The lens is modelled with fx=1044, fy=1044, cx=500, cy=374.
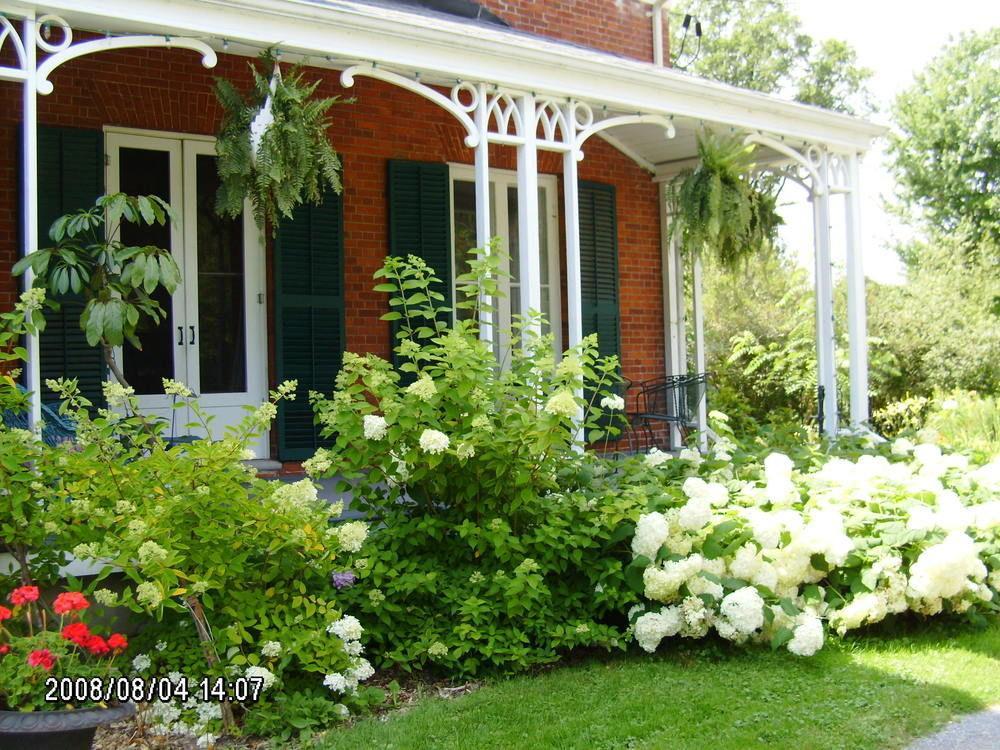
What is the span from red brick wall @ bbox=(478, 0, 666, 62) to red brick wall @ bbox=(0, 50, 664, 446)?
1329 millimetres

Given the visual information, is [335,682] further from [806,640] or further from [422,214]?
[422,214]

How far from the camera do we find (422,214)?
25.6 ft

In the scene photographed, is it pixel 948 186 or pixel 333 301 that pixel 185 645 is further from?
pixel 948 186

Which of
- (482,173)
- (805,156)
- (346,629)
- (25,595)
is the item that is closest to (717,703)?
(346,629)

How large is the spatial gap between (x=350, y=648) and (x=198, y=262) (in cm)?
372

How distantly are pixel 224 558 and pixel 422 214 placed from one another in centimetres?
441

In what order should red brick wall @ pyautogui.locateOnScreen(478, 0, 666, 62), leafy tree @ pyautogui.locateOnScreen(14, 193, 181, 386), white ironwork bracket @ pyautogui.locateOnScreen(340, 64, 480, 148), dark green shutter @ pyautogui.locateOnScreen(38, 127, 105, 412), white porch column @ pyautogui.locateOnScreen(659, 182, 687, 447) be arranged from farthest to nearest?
white porch column @ pyautogui.locateOnScreen(659, 182, 687, 447) < red brick wall @ pyautogui.locateOnScreen(478, 0, 666, 62) < dark green shutter @ pyautogui.locateOnScreen(38, 127, 105, 412) < white ironwork bracket @ pyautogui.locateOnScreen(340, 64, 480, 148) < leafy tree @ pyautogui.locateOnScreen(14, 193, 181, 386)

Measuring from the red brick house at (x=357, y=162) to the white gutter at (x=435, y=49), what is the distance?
1 centimetres

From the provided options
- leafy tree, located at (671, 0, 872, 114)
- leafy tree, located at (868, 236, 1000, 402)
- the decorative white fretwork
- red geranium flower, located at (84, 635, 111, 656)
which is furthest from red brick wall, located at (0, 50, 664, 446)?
leafy tree, located at (671, 0, 872, 114)

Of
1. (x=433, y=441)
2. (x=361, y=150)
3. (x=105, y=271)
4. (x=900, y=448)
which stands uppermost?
(x=361, y=150)

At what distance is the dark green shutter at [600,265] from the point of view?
8977 millimetres

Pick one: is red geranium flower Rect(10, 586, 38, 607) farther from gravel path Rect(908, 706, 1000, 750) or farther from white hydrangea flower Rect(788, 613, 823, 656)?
gravel path Rect(908, 706, 1000, 750)

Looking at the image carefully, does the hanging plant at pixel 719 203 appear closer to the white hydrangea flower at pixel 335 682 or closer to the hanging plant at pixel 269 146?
the hanging plant at pixel 269 146

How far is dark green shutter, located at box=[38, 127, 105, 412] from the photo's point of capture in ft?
20.2
